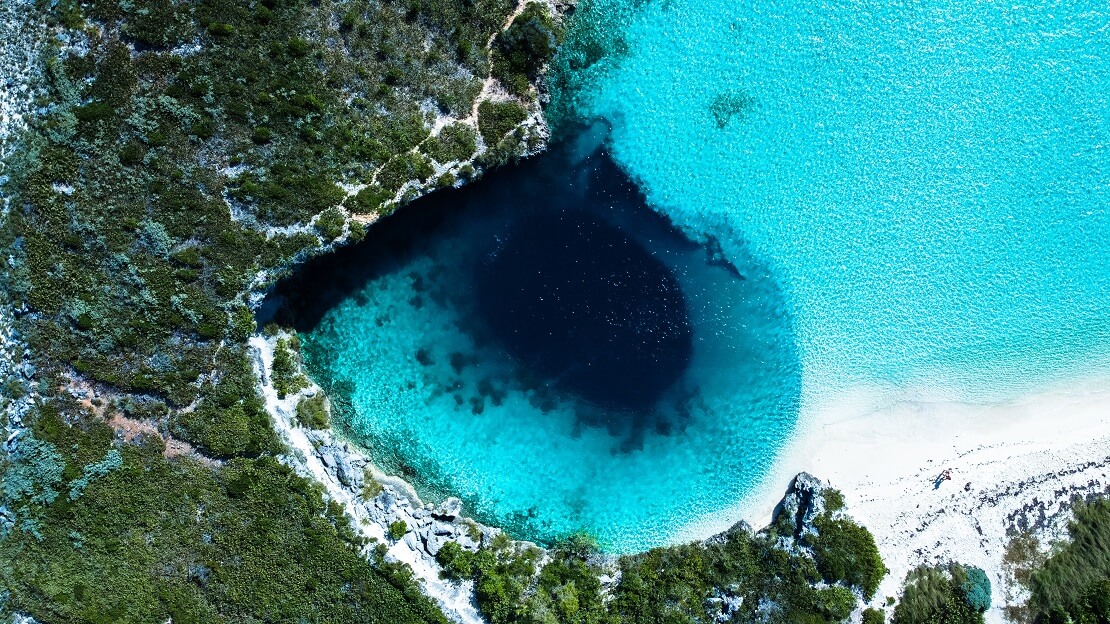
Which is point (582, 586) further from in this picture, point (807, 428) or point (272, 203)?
point (272, 203)

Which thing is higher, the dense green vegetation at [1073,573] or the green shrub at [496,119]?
the green shrub at [496,119]

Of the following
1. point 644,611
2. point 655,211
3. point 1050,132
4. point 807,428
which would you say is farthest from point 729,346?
point 1050,132

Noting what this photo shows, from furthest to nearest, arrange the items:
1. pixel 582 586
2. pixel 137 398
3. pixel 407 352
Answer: pixel 407 352, pixel 582 586, pixel 137 398

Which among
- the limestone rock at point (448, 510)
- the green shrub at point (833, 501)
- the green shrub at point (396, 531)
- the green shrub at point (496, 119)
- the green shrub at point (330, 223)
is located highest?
the green shrub at point (496, 119)

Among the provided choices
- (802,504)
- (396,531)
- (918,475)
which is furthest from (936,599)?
(396,531)

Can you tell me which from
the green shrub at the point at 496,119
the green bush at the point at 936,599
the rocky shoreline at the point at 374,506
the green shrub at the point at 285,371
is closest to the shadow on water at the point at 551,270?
the green shrub at the point at 285,371

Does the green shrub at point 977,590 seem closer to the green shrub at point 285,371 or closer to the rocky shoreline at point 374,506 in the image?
the rocky shoreline at point 374,506
